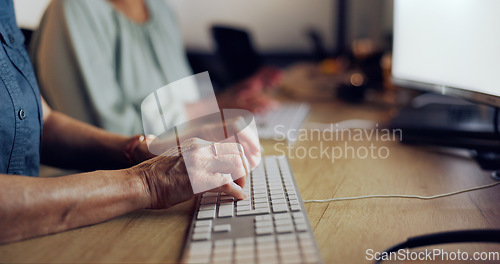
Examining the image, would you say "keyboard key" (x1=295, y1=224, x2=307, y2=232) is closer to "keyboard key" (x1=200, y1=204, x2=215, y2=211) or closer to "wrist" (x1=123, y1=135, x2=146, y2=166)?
"keyboard key" (x1=200, y1=204, x2=215, y2=211)

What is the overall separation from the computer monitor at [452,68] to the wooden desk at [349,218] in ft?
0.33

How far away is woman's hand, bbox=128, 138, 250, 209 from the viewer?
56 cm

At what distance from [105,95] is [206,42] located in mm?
2242

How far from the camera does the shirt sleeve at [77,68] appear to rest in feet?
3.39

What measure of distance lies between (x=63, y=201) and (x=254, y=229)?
0.86 ft

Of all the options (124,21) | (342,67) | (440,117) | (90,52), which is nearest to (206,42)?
(342,67)

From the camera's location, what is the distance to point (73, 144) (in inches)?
31.6

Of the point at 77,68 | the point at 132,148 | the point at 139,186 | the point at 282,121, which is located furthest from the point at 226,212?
the point at 77,68

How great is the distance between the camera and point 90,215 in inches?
20.8

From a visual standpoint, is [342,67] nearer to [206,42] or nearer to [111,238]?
[206,42]

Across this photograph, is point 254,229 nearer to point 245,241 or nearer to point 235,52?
point 245,241

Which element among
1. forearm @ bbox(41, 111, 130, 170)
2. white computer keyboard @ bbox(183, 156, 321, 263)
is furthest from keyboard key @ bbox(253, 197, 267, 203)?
forearm @ bbox(41, 111, 130, 170)

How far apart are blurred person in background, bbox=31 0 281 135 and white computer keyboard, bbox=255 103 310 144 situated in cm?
5

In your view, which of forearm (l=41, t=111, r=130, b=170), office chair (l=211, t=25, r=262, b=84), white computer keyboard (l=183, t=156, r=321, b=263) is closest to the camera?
white computer keyboard (l=183, t=156, r=321, b=263)
